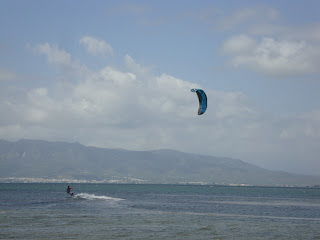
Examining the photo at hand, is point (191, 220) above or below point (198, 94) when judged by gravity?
below

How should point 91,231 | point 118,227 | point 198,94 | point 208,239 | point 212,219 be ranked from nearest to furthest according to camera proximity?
1. point 208,239
2. point 91,231
3. point 118,227
4. point 198,94
5. point 212,219

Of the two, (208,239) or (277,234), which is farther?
(277,234)

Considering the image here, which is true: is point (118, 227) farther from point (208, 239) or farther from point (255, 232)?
point (255, 232)

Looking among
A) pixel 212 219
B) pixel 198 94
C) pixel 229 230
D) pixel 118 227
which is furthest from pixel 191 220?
pixel 198 94

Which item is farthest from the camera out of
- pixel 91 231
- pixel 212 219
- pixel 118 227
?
pixel 212 219

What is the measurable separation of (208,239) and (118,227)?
27.7 ft

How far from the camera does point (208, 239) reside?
31109 millimetres

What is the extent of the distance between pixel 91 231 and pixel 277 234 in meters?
15.2

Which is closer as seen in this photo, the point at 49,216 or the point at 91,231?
the point at 91,231

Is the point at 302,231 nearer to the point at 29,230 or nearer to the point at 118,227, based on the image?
the point at 118,227

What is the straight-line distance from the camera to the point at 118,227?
35.6m

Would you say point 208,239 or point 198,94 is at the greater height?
point 198,94

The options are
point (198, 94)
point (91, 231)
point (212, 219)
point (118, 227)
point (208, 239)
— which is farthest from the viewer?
point (212, 219)

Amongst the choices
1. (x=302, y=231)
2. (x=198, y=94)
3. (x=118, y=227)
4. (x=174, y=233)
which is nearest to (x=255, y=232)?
(x=302, y=231)
